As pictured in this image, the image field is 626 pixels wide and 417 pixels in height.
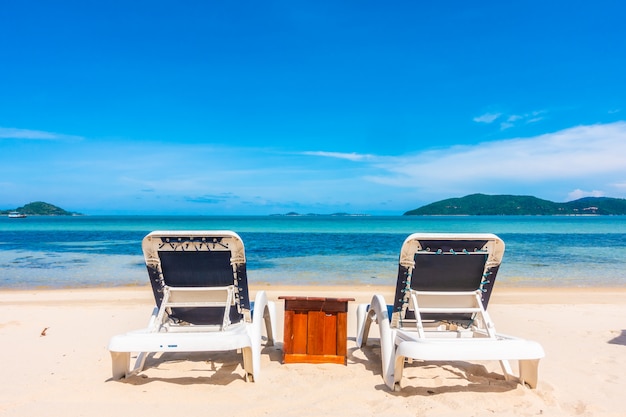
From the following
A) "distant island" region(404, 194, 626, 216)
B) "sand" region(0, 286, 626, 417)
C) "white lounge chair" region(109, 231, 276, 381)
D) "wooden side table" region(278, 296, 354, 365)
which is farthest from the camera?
"distant island" region(404, 194, 626, 216)

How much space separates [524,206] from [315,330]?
14552 cm

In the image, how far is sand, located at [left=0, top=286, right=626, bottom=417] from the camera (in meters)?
3.42

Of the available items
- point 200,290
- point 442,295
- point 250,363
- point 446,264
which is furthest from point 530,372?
point 200,290

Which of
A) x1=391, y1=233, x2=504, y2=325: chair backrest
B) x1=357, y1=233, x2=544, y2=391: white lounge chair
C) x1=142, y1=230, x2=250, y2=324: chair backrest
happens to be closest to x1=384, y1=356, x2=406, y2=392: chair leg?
x1=357, y1=233, x2=544, y2=391: white lounge chair

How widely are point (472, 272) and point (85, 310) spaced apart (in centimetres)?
651

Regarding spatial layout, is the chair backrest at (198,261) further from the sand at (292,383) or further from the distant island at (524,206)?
the distant island at (524,206)

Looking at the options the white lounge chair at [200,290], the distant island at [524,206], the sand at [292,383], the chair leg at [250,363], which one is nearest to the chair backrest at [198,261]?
the white lounge chair at [200,290]

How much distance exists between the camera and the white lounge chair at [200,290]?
3965 millimetres

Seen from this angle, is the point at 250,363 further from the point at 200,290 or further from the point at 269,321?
the point at 269,321

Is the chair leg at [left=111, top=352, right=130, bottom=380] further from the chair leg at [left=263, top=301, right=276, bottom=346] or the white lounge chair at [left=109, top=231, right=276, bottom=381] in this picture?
the chair leg at [left=263, top=301, right=276, bottom=346]

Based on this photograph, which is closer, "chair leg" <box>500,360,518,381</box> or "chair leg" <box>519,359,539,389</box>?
"chair leg" <box>519,359,539,389</box>

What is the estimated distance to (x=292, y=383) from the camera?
3.93m

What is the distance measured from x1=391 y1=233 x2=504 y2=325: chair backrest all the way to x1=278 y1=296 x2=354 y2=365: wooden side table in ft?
2.05

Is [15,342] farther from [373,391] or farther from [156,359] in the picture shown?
[373,391]
